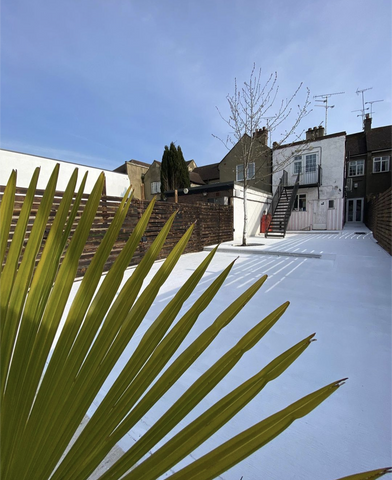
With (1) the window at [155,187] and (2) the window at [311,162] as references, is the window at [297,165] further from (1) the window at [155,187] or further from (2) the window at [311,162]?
(1) the window at [155,187]

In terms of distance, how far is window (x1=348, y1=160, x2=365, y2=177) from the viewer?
18739 mm

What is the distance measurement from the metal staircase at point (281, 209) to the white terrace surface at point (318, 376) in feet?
28.1

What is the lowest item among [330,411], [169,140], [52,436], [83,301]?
[330,411]

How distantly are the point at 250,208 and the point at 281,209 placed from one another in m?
3.08

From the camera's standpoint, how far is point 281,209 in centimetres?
1387

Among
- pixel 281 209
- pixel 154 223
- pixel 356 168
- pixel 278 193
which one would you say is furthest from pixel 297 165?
pixel 154 223

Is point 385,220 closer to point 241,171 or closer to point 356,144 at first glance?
point 241,171

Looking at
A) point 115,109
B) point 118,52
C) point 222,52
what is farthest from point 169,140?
point 118,52

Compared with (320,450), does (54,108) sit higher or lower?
higher

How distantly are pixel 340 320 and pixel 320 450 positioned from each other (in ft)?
5.54

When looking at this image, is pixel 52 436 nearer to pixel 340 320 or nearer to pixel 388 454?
pixel 388 454

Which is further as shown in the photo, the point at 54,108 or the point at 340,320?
the point at 54,108

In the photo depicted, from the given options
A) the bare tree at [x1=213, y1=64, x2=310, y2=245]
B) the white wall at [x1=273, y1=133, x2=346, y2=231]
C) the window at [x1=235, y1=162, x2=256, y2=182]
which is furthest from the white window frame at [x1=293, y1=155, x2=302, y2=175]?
the bare tree at [x1=213, y1=64, x2=310, y2=245]

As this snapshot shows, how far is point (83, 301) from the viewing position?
50 cm
